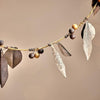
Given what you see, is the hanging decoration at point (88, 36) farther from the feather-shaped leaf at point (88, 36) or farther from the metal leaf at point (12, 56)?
the metal leaf at point (12, 56)

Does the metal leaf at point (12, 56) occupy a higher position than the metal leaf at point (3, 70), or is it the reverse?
the metal leaf at point (12, 56)

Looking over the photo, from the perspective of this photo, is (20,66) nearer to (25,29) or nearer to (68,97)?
(25,29)

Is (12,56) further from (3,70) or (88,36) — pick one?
(88,36)

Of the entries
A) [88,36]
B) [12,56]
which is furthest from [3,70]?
[88,36]

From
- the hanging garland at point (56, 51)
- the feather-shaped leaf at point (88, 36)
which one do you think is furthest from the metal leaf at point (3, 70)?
the feather-shaped leaf at point (88, 36)

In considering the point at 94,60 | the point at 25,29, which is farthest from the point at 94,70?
the point at 25,29

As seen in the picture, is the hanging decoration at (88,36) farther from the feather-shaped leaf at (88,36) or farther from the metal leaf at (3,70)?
the metal leaf at (3,70)

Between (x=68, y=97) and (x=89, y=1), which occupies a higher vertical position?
(x=89, y=1)

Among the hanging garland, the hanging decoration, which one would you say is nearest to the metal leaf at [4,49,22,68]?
the hanging garland

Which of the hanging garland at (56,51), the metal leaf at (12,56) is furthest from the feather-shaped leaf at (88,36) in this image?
the metal leaf at (12,56)

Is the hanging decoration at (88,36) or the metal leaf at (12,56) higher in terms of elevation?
the metal leaf at (12,56)

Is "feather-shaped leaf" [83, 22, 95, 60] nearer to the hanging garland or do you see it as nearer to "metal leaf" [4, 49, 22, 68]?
the hanging garland
